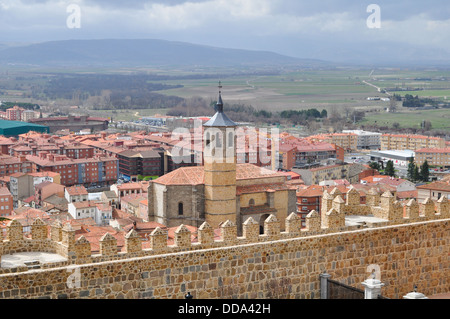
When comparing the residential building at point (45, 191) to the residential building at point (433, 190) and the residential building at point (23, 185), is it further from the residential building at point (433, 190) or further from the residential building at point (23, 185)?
the residential building at point (433, 190)

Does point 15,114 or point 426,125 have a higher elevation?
point 15,114

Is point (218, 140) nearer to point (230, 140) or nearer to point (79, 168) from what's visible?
point (230, 140)

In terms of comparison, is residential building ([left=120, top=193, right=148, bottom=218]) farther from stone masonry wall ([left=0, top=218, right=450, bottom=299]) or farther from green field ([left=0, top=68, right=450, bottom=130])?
green field ([left=0, top=68, right=450, bottom=130])

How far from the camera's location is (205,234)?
6.38m

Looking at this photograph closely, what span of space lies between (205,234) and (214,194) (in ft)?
49.9

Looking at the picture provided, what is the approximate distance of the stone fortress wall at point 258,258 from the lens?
19.0 feet

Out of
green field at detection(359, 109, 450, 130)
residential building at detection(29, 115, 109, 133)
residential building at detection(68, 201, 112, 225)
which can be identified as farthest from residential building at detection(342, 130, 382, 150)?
residential building at detection(68, 201, 112, 225)

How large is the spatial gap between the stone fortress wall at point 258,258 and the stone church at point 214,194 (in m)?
13.4

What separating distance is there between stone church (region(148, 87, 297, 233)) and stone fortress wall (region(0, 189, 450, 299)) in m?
13.4

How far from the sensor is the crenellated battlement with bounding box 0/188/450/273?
6.03 meters

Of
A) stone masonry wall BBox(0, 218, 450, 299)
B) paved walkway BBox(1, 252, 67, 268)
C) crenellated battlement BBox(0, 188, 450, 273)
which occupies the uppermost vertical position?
crenellated battlement BBox(0, 188, 450, 273)

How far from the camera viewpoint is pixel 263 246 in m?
6.47

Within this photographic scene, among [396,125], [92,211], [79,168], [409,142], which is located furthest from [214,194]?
[396,125]
